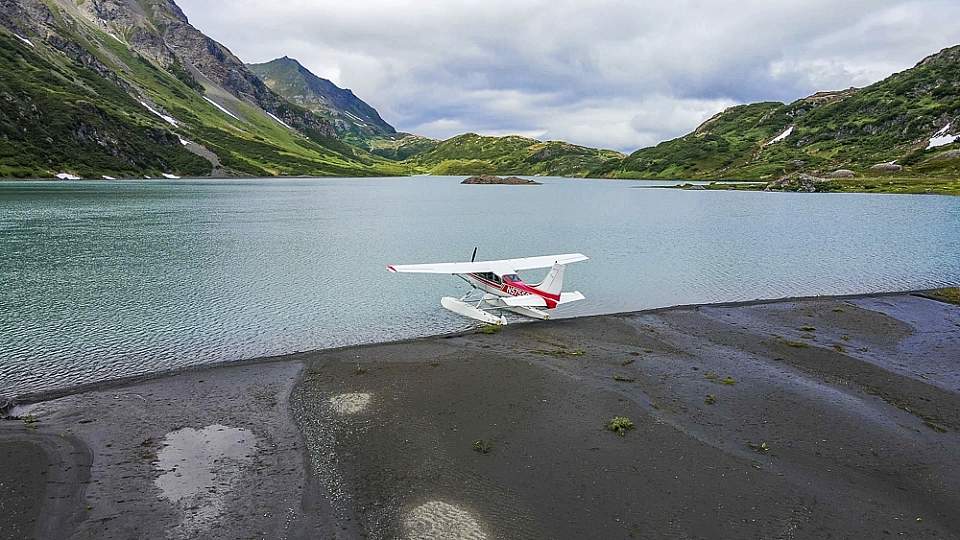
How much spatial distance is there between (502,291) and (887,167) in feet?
588

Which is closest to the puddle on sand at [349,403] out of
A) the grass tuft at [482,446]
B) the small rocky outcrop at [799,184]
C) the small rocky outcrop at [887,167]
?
the grass tuft at [482,446]

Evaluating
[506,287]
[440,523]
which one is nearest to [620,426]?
[440,523]

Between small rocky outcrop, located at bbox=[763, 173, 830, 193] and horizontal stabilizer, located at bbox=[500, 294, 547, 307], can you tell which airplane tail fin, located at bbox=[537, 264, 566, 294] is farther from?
small rocky outcrop, located at bbox=[763, 173, 830, 193]

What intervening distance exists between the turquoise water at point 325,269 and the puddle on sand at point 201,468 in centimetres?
758

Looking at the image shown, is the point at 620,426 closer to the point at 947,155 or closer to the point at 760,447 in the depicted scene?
the point at 760,447

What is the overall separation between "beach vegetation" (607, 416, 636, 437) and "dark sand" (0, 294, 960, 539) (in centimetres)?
27

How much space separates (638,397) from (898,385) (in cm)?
1003

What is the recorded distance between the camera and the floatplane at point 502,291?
29484mm

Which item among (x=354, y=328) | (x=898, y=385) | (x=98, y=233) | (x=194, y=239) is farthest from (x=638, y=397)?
(x=98, y=233)

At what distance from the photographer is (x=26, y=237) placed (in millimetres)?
54469

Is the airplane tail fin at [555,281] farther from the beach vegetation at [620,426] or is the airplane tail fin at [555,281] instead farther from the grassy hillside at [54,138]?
the grassy hillside at [54,138]

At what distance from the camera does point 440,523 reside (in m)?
12.1

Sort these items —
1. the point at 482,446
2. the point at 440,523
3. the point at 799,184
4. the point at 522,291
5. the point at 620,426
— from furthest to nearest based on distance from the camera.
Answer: the point at 799,184 < the point at 522,291 < the point at 620,426 < the point at 482,446 < the point at 440,523

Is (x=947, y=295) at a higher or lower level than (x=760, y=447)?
higher
